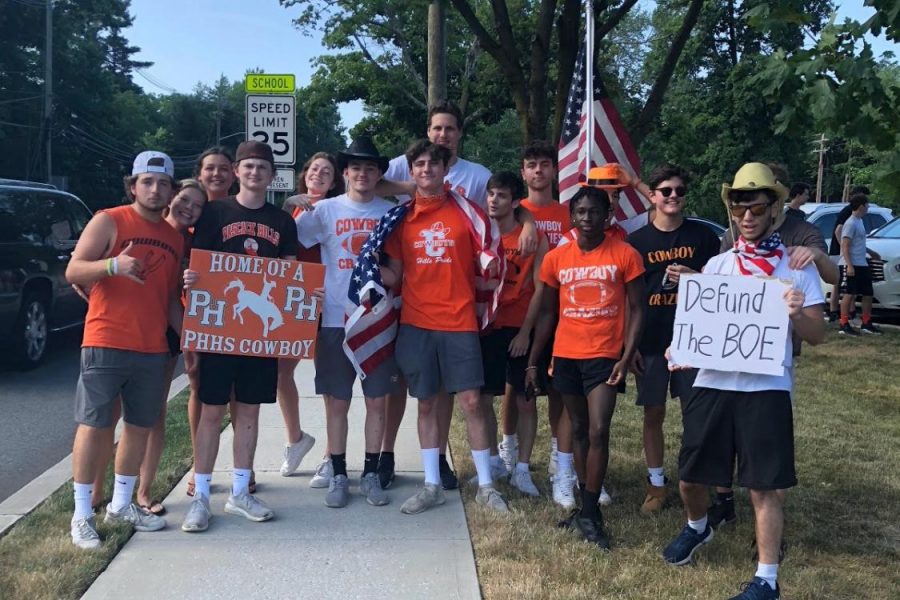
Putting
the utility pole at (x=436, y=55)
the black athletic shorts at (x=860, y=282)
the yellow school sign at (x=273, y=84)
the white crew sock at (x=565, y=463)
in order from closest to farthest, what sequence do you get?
1. the white crew sock at (x=565, y=463)
2. the yellow school sign at (x=273, y=84)
3. the utility pole at (x=436, y=55)
4. the black athletic shorts at (x=860, y=282)

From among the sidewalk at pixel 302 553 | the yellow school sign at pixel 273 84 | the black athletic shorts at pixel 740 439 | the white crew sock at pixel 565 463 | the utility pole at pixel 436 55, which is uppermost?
the utility pole at pixel 436 55

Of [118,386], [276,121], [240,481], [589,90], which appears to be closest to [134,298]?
[118,386]

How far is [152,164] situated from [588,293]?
240 centimetres

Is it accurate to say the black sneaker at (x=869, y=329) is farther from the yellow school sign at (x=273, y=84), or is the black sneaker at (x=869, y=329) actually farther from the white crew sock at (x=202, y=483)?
the white crew sock at (x=202, y=483)

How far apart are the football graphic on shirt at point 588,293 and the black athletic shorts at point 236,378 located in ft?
5.70

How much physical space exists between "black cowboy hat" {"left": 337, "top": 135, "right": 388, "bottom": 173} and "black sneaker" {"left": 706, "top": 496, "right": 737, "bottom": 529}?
2745 millimetres

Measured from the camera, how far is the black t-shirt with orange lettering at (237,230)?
4672 millimetres

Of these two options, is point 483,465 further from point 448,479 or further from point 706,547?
point 706,547

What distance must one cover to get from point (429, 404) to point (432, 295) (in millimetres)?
666

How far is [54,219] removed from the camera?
9672 millimetres

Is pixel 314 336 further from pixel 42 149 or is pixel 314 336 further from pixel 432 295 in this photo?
pixel 42 149

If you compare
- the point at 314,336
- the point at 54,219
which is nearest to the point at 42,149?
the point at 54,219

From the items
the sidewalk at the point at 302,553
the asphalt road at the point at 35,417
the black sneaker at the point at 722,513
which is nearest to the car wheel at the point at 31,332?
the asphalt road at the point at 35,417

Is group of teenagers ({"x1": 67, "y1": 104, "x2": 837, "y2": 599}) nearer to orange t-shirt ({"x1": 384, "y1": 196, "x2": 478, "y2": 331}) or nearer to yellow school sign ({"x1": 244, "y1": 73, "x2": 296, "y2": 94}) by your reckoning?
orange t-shirt ({"x1": 384, "y1": 196, "x2": 478, "y2": 331})
